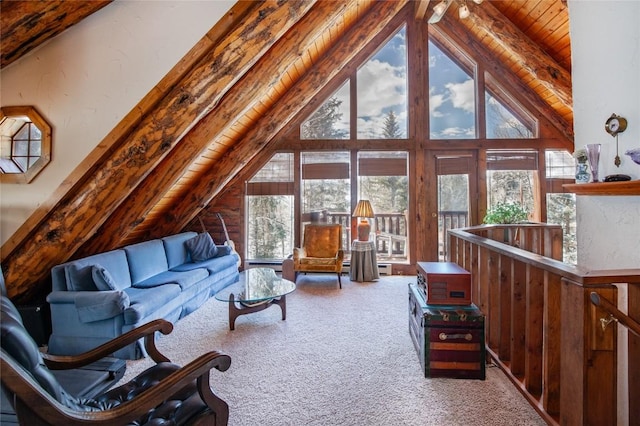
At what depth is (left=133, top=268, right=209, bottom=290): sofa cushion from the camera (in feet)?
10.9

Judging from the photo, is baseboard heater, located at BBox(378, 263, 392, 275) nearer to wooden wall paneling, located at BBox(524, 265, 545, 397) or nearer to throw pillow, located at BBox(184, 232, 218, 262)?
throw pillow, located at BBox(184, 232, 218, 262)

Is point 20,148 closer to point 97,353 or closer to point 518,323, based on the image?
point 97,353

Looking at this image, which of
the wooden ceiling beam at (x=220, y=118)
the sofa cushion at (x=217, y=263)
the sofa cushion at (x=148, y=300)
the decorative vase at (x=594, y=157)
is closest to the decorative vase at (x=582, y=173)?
the decorative vase at (x=594, y=157)

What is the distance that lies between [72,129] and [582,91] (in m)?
3.99

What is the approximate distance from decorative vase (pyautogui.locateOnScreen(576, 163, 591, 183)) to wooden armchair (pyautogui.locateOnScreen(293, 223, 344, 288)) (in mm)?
2997

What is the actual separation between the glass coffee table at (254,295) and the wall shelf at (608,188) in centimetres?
260

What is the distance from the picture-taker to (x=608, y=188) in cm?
186

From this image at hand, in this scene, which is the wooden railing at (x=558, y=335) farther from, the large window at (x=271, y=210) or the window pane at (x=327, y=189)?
the large window at (x=271, y=210)

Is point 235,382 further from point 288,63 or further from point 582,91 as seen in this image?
point 582,91

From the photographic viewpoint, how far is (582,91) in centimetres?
225

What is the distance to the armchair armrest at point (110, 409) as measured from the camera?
0.90 m

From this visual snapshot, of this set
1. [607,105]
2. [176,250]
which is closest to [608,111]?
[607,105]

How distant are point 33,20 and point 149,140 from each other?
3.19 feet

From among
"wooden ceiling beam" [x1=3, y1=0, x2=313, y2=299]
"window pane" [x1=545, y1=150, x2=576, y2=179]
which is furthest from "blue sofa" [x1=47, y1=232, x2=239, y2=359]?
"window pane" [x1=545, y1=150, x2=576, y2=179]
